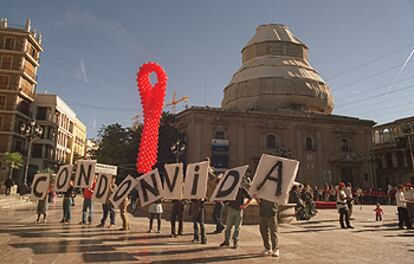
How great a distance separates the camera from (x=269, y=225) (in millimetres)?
7227

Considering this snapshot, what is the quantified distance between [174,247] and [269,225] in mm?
2360

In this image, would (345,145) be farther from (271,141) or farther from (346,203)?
(346,203)

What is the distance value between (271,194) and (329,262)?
1.83 meters

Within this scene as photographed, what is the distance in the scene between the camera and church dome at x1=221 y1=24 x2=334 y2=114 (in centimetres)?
4306

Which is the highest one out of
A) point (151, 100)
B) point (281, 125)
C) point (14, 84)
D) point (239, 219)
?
point (14, 84)

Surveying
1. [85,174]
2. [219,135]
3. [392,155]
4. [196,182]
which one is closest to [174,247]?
[196,182]

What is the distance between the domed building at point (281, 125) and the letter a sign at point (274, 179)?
89.1 feet

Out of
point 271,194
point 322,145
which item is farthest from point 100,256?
point 322,145

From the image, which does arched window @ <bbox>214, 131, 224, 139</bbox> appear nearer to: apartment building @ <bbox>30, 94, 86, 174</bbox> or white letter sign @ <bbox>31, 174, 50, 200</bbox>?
apartment building @ <bbox>30, 94, 86, 174</bbox>

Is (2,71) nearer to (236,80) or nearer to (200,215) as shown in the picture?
(236,80)

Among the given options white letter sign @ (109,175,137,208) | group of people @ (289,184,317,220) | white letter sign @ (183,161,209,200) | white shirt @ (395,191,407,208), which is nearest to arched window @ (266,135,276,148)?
group of people @ (289,184,317,220)

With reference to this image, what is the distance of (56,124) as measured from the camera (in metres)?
47.4

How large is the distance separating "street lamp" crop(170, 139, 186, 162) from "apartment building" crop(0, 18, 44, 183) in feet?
65.0

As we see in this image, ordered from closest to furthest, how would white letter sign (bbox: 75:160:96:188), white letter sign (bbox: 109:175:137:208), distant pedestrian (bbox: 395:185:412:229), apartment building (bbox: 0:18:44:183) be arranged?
white letter sign (bbox: 109:175:137:208)
white letter sign (bbox: 75:160:96:188)
distant pedestrian (bbox: 395:185:412:229)
apartment building (bbox: 0:18:44:183)
